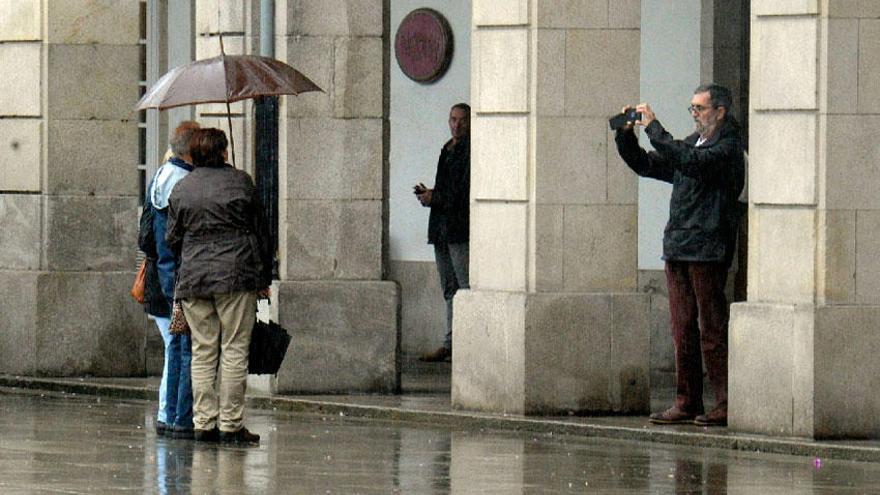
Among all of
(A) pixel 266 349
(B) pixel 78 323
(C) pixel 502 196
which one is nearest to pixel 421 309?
(B) pixel 78 323

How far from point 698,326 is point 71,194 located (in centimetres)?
621

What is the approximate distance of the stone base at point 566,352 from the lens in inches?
676

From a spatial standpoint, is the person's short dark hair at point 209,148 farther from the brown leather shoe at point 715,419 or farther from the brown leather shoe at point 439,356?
the brown leather shoe at point 439,356

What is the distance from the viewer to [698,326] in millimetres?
16812

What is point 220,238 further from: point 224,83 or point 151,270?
point 224,83

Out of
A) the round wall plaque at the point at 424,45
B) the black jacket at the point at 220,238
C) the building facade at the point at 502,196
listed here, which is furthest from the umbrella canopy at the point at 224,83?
the round wall plaque at the point at 424,45

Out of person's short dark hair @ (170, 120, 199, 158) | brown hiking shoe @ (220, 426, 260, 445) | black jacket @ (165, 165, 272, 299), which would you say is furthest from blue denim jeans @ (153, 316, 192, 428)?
person's short dark hair @ (170, 120, 199, 158)

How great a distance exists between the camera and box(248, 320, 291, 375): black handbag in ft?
51.7

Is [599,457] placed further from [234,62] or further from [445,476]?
[234,62]

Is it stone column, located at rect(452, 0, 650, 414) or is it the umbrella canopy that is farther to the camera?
stone column, located at rect(452, 0, 650, 414)

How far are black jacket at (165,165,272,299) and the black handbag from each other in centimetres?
34

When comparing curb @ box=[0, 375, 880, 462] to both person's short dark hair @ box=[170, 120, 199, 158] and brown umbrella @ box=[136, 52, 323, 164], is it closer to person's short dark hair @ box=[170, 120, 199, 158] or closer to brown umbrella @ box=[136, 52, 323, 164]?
brown umbrella @ box=[136, 52, 323, 164]

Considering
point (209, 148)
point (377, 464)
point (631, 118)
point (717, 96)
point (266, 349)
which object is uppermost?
point (717, 96)

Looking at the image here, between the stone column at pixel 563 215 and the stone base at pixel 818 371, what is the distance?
164 centimetres
